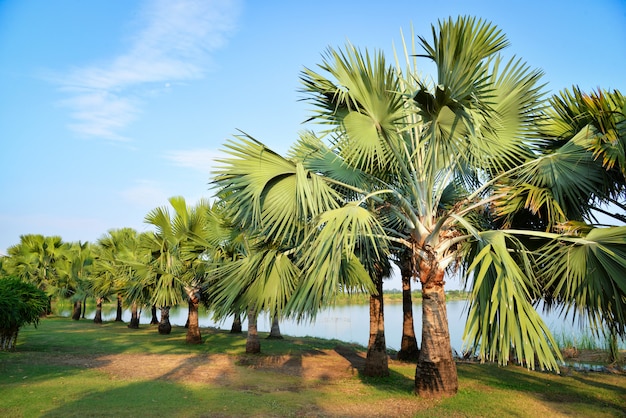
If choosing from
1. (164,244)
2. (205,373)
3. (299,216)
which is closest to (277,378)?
(205,373)

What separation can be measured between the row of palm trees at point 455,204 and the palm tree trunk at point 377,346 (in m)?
2.21

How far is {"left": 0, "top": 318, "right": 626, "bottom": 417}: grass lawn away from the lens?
6941 mm

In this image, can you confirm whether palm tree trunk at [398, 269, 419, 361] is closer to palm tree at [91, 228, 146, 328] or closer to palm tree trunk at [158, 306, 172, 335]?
palm tree at [91, 228, 146, 328]

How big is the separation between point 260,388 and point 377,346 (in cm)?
290

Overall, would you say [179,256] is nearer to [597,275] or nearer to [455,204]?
[455,204]

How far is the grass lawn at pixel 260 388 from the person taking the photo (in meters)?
6.94

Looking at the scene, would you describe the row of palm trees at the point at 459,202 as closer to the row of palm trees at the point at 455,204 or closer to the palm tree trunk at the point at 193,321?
the row of palm trees at the point at 455,204

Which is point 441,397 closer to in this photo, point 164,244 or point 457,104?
point 457,104

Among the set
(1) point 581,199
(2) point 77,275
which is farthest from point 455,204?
(2) point 77,275

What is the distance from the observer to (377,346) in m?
10.2

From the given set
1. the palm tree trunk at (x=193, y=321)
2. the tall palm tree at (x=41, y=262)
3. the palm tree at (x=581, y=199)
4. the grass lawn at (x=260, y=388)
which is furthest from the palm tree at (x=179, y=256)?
the tall palm tree at (x=41, y=262)

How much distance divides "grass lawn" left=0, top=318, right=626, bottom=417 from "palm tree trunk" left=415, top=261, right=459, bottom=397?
0.82ft

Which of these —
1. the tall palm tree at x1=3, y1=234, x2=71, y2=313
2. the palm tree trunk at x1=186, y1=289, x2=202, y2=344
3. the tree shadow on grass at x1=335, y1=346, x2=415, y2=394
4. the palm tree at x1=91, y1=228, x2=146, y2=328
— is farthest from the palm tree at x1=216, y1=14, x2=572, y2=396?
the tall palm tree at x1=3, y1=234, x2=71, y2=313

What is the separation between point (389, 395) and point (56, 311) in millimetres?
37968
